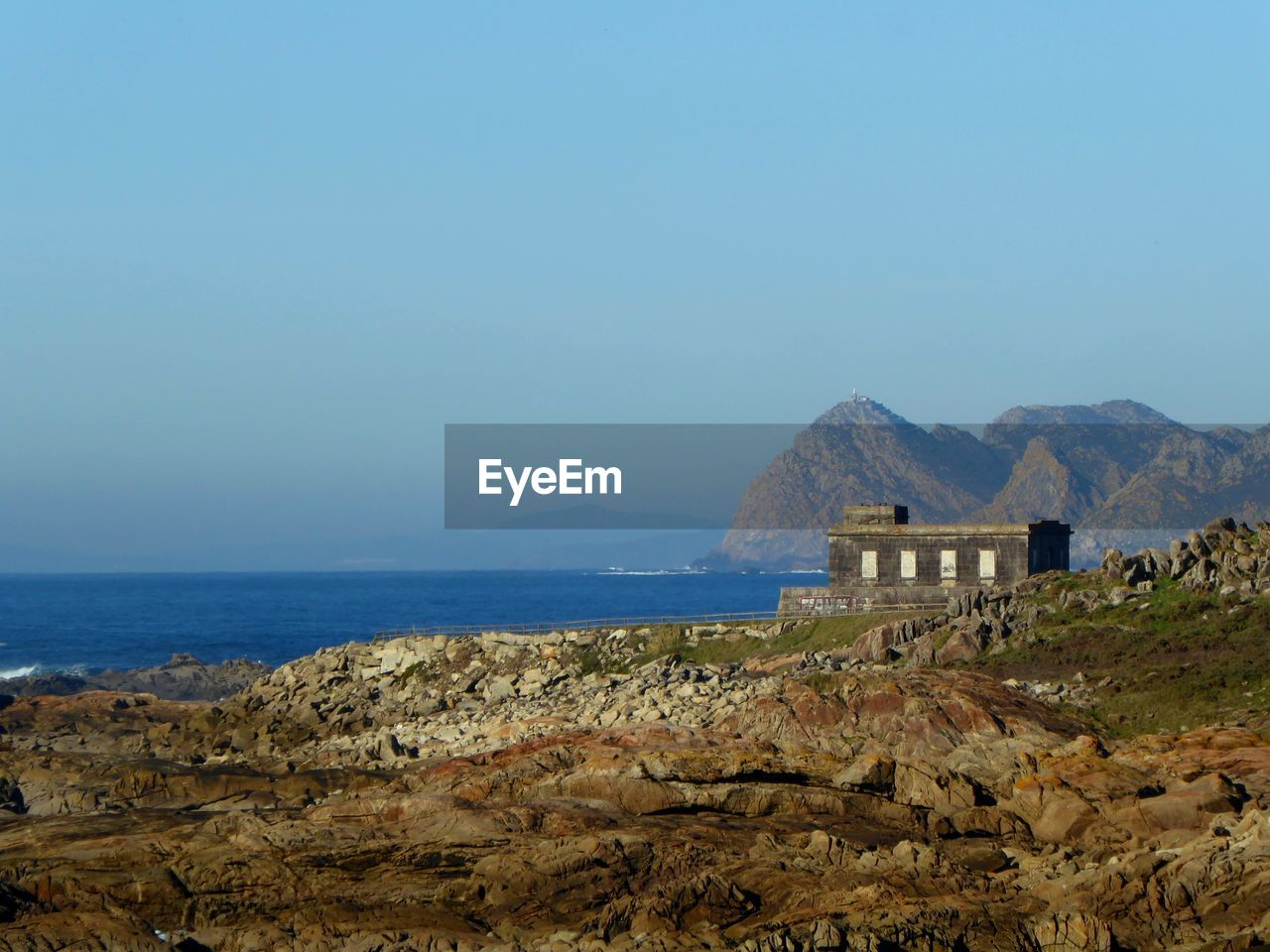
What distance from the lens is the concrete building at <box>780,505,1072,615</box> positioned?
60.2 meters

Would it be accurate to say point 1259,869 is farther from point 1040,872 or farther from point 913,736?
point 913,736

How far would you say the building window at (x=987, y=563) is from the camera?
60219mm

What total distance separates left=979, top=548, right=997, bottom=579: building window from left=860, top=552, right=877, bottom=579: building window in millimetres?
3838

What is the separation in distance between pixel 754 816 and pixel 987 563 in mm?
31147

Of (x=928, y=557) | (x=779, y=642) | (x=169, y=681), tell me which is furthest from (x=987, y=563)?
(x=169, y=681)

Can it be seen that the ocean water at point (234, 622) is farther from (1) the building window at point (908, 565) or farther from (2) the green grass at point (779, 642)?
(1) the building window at point (908, 565)

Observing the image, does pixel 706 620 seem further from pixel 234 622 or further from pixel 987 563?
pixel 234 622

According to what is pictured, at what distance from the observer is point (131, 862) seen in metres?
29.3

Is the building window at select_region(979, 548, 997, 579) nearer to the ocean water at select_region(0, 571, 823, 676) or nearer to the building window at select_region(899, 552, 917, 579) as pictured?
the building window at select_region(899, 552, 917, 579)

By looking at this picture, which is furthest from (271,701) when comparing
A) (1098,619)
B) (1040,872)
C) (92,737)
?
(1040,872)

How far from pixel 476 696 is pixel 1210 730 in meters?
27.0

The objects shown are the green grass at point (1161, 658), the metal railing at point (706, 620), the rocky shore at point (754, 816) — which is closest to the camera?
the rocky shore at point (754, 816)

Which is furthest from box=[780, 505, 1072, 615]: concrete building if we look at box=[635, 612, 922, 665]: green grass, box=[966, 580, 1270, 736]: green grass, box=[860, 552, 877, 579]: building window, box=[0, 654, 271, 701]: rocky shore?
box=[0, 654, 271, 701]: rocky shore

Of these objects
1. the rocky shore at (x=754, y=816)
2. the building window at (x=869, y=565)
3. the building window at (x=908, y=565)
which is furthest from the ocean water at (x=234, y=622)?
the rocky shore at (x=754, y=816)
